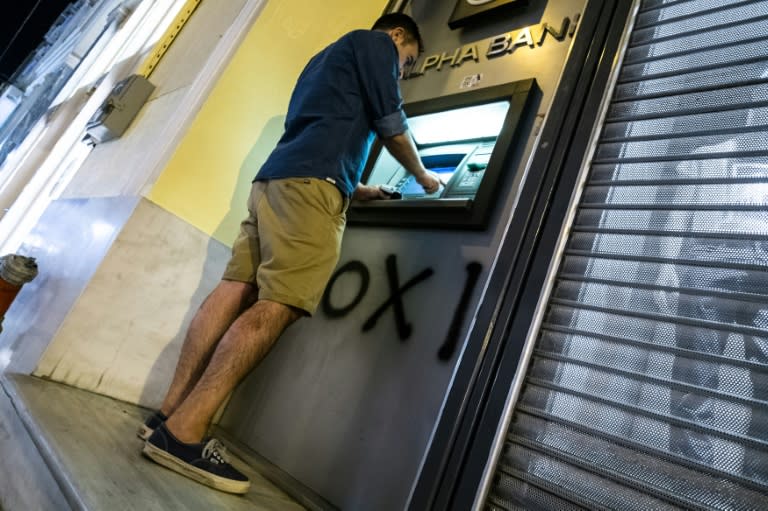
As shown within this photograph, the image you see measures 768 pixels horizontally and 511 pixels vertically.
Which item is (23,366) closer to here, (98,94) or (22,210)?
(22,210)

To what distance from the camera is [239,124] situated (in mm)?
2189

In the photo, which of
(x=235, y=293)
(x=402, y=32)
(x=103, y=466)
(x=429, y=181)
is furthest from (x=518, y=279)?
(x=402, y=32)

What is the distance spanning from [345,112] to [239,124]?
826 millimetres

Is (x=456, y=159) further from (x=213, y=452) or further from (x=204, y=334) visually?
(x=213, y=452)

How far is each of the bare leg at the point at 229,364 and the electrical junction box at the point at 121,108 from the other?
1634 millimetres

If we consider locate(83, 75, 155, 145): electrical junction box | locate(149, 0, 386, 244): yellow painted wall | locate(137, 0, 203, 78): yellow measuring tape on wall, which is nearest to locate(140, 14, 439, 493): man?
locate(149, 0, 386, 244): yellow painted wall

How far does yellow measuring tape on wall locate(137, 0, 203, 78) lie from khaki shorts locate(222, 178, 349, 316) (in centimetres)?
165

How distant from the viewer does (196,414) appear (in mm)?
1281

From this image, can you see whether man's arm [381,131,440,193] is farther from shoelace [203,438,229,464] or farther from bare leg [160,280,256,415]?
shoelace [203,438,229,464]

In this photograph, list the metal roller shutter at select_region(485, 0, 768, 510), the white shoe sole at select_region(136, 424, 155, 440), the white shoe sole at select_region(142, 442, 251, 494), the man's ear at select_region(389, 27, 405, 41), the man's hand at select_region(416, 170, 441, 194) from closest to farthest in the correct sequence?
the metal roller shutter at select_region(485, 0, 768, 510)
the white shoe sole at select_region(142, 442, 251, 494)
the white shoe sole at select_region(136, 424, 155, 440)
the man's hand at select_region(416, 170, 441, 194)
the man's ear at select_region(389, 27, 405, 41)

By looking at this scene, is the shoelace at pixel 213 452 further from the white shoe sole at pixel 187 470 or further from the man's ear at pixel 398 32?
the man's ear at pixel 398 32

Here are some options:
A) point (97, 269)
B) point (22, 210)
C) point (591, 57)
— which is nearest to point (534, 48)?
point (591, 57)

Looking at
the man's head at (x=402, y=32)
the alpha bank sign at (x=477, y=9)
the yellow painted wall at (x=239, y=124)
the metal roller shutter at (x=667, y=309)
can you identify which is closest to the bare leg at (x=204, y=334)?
the yellow painted wall at (x=239, y=124)

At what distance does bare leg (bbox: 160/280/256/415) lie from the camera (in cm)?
145
